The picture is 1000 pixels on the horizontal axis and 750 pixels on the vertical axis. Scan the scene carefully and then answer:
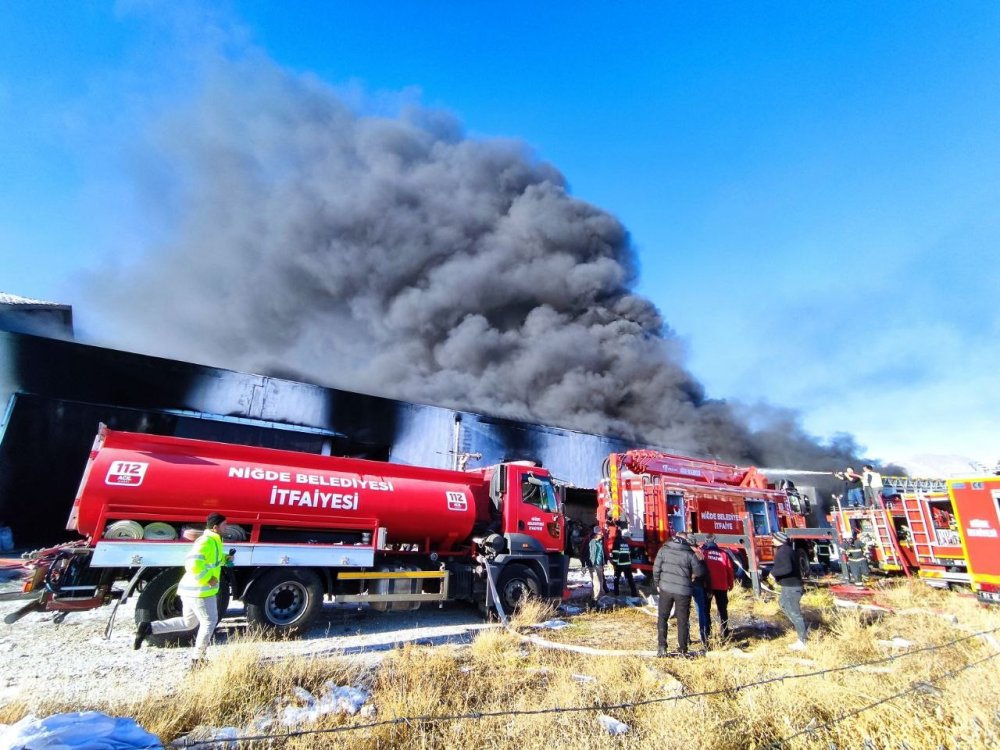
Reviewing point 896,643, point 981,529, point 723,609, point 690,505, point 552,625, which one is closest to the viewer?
point 896,643

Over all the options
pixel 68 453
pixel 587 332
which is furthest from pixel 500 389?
pixel 68 453

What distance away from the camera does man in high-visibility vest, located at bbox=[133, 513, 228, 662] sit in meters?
5.23

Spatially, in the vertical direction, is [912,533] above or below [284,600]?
above

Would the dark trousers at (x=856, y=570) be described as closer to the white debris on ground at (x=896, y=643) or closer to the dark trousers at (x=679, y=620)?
the white debris on ground at (x=896, y=643)

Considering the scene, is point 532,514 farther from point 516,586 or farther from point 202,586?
point 202,586

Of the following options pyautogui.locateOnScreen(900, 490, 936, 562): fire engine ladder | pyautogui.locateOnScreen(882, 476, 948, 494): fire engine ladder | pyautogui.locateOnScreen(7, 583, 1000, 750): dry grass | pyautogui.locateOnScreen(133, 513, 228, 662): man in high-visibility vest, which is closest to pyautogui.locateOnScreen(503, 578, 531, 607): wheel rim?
pyautogui.locateOnScreen(7, 583, 1000, 750): dry grass

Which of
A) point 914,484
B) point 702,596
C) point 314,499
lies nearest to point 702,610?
point 702,596

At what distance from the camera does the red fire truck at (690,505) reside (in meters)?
11.1

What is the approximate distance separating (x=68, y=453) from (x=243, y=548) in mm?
10938

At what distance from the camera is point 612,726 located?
3801 millimetres

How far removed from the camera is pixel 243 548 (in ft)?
20.8

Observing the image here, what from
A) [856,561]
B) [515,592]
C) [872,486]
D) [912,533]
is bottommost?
[515,592]

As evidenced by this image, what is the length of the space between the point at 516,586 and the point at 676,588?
10.4 ft

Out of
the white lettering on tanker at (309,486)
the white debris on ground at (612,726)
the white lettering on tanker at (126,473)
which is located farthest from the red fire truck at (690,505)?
the white lettering on tanker at (126,473)
